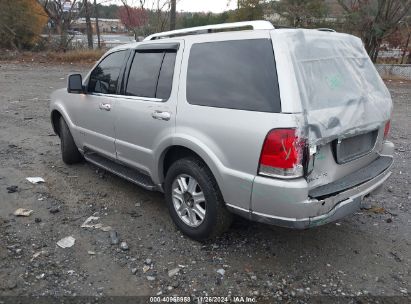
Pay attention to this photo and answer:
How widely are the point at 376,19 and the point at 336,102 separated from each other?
A: 19.1 m

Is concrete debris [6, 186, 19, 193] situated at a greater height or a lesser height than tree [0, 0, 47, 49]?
lesser

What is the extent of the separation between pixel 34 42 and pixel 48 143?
19.9m

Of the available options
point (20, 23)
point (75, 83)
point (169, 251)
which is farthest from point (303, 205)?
point (20, 23)

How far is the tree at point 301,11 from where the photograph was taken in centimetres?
2150

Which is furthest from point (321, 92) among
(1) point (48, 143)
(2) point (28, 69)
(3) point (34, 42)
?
(3) point (34, 42)

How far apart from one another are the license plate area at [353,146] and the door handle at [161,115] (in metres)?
1.44

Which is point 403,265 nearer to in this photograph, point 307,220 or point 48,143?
point 307,220

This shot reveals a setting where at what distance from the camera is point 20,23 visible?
22734 millimetres

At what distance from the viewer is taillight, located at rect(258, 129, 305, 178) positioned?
8.60 ft

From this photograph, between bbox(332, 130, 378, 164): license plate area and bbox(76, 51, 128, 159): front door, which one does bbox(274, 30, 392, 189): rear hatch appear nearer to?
bbox(332, 130, 378, 164): license plate area

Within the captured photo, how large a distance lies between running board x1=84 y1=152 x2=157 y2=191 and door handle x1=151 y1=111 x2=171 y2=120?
756mm

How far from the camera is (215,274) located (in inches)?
120

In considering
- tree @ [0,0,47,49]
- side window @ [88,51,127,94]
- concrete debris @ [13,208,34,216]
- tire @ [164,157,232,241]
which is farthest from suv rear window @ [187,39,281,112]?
tree @ [0,0,47,49]

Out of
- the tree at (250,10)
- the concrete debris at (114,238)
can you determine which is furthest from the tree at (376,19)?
the concrete debris at (114,238)
